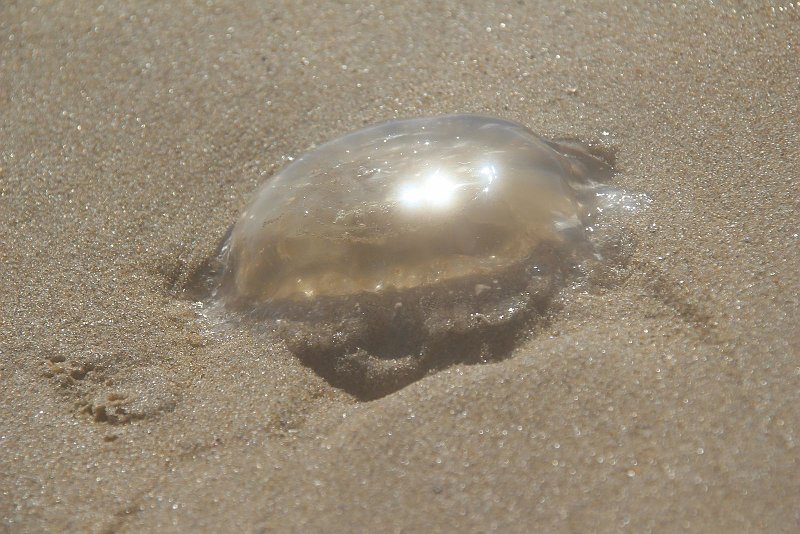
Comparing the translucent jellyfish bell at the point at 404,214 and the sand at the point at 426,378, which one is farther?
the translucent jellyfish bell at the point at 404,214

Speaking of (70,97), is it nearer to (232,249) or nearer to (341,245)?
(232,249)

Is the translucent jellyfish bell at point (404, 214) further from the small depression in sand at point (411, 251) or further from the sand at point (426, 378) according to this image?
the sand at point (426, 378)

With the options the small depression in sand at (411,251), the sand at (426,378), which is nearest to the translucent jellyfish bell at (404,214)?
the small depression in sand at (411,251)

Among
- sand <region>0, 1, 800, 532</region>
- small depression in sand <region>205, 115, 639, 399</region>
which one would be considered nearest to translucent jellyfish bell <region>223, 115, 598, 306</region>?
small depression in sand <region>205, 115, 639, 399</region>

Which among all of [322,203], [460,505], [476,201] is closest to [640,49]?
[476,201]

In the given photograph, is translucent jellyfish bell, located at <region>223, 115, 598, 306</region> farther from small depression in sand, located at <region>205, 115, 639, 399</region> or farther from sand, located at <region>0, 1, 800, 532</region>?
sand, located at <region>0, 1, 800, 532</region>

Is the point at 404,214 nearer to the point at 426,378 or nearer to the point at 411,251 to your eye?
the point at 411,251
